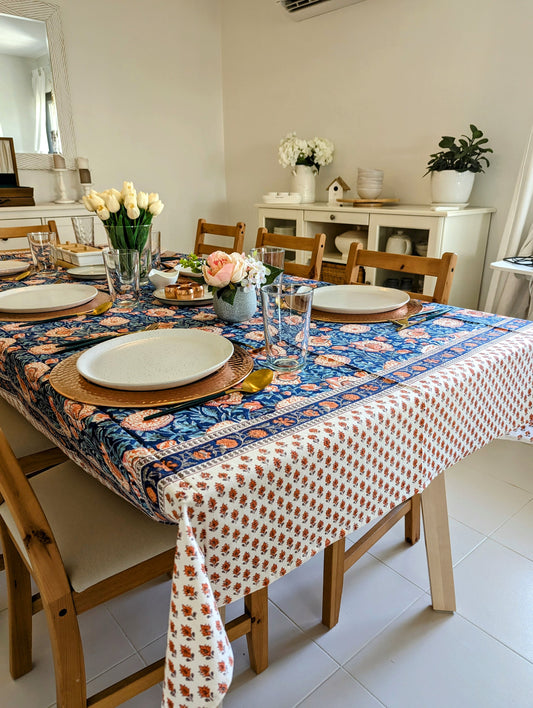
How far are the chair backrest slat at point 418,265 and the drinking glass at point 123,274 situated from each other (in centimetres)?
73

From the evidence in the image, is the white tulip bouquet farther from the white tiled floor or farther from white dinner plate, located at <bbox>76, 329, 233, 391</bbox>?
the white tiled floor

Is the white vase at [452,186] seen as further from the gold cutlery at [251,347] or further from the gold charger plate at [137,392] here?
the gold charger plate at [137,392]

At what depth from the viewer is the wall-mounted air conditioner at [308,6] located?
292cm

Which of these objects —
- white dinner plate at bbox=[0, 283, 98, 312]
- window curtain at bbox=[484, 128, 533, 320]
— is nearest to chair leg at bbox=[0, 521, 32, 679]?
white dinner plate at bbox=[0, 283, 98, 312]

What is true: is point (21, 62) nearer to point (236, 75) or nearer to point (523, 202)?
point (236, 75)

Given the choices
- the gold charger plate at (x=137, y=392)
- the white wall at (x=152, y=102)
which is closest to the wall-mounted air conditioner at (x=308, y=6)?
the white wall at (x=152, y=102)

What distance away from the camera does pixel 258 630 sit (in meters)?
1.05

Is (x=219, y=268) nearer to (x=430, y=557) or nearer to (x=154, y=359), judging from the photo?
(x=154, y=359)

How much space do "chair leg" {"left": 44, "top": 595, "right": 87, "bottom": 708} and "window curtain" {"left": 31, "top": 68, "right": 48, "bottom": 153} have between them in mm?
3268

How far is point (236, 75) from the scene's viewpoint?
3814 millimetres

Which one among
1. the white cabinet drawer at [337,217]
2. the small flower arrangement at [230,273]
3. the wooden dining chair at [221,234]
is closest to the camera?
the small flower arrangement at [230,273]

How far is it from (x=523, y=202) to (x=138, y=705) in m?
2.40

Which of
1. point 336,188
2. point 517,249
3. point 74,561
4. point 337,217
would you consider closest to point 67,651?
point 74,561

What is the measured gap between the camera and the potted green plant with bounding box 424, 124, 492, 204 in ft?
7.74
